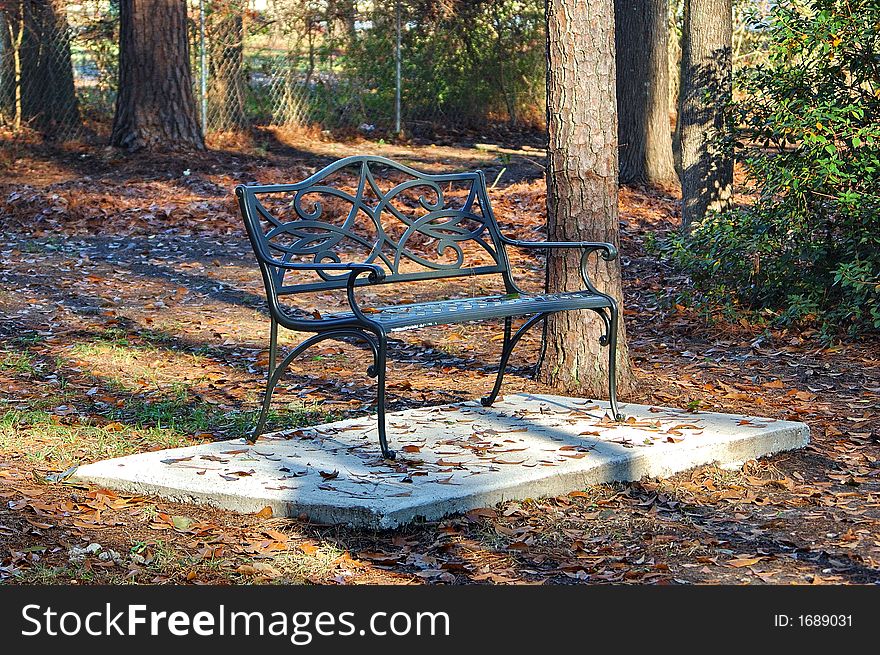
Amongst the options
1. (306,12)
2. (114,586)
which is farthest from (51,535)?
(306,12)

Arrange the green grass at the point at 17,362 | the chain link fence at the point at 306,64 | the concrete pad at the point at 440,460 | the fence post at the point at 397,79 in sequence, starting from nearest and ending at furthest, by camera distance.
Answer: the concrete pad at the point at 440,460
the green grass at the point at 17,362
the chain link fence at the point at 306,64
the fence post at the point at 397,79

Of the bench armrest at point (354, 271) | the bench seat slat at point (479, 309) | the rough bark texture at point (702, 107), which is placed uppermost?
the rough bark texture at point (702, 107)

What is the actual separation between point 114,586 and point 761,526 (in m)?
2.21

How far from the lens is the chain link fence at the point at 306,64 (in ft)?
52.7

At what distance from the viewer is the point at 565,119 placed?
5562 mm

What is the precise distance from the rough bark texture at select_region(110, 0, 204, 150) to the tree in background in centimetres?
213

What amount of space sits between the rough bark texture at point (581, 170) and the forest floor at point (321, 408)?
30cm

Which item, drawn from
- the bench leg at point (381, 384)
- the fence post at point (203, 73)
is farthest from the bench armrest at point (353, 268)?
the fence post at point (203, 73)

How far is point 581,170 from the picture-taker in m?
5.59

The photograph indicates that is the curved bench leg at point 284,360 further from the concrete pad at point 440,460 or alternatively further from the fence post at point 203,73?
the fence post at point 203,73

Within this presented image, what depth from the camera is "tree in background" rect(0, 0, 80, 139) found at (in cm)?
1587

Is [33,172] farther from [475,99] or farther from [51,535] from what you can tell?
[51,535]

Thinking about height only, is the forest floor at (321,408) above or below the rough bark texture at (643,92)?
below

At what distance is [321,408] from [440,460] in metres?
1.40
